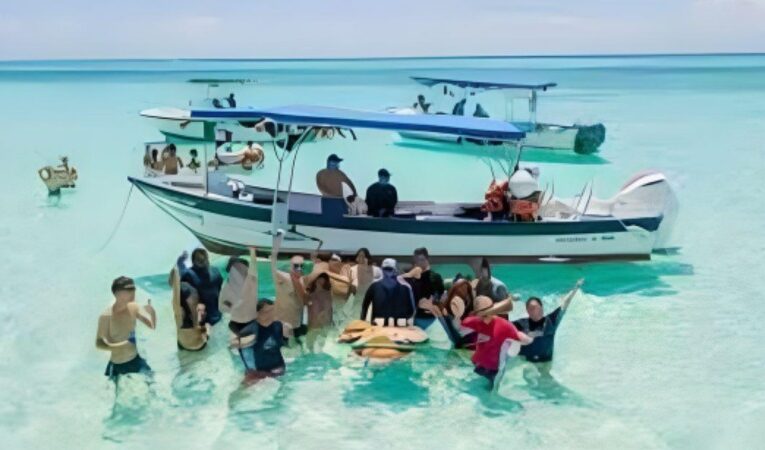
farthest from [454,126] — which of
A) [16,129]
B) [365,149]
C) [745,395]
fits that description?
[16,129]

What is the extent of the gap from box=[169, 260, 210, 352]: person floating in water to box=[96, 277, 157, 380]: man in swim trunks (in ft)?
2.73

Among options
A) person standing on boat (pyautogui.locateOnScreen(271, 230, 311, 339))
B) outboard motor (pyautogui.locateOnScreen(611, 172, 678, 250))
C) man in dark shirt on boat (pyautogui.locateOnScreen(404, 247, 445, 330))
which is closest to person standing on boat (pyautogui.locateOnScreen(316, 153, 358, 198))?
person standing on boat (pyautogui.locateOnScreen(271, 230, 311, 339))

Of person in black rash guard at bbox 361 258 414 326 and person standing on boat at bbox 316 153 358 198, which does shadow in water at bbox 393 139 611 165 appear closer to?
person standing on boat at bbox 316 153 358 198

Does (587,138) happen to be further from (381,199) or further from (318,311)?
(318,311)

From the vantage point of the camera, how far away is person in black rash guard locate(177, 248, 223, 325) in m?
9.59

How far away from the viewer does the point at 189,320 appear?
939 cm

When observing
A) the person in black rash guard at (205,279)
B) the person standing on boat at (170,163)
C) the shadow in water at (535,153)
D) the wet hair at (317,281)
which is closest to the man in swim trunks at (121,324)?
the person in black rash guard at (205,279)

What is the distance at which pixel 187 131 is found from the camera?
29703 millimetres

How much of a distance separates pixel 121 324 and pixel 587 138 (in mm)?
21503

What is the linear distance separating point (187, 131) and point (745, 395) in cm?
2377

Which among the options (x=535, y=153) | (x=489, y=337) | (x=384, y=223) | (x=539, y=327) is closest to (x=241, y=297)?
(x=489, y=337)

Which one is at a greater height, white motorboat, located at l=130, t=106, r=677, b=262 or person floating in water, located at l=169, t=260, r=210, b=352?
white motorboat, located at l=130, t=106, r=677, b=262

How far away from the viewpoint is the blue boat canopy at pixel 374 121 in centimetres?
1163

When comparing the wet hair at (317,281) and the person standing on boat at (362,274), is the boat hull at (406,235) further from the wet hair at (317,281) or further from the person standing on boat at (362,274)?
the wet hair at (317,281)
